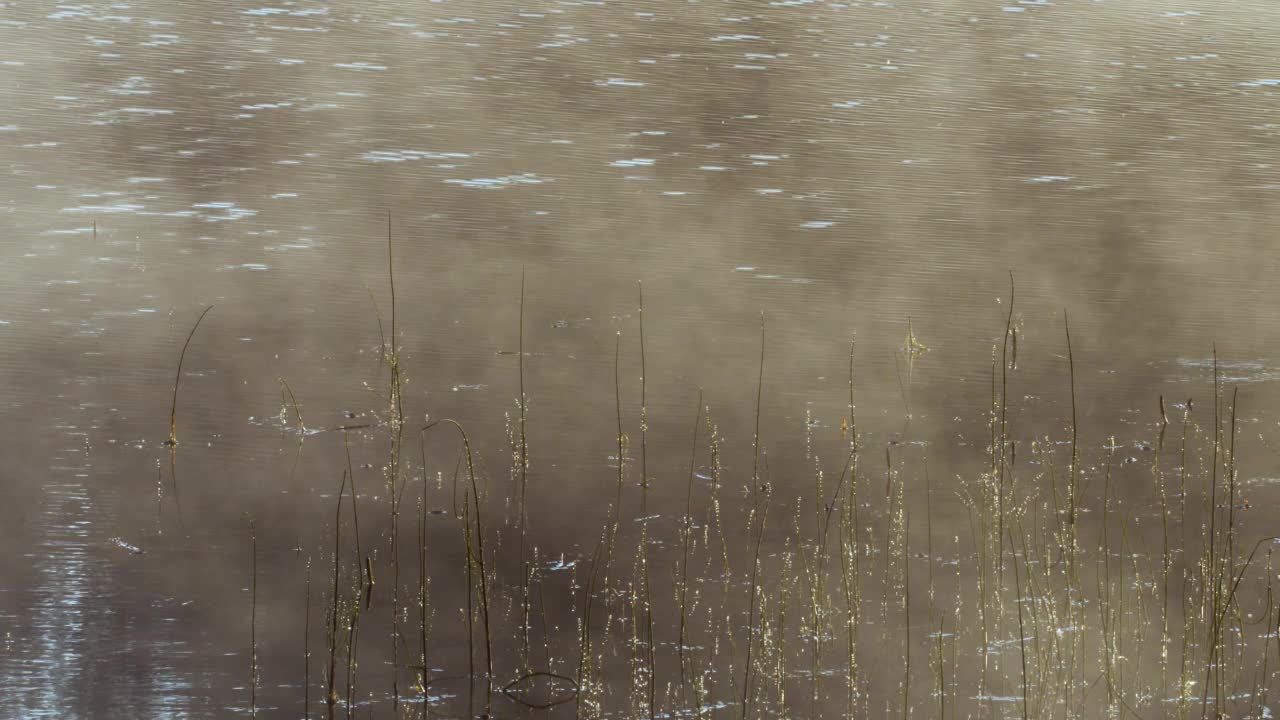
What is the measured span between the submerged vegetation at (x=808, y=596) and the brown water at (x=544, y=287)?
0.02 meters

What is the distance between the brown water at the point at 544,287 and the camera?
10.1 ft

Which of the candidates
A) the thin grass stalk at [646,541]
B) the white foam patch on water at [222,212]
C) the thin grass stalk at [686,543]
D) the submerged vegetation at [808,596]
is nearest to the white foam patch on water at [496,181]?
the white foam patch on water at [222,212]

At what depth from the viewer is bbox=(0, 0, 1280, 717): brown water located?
10.1 ft

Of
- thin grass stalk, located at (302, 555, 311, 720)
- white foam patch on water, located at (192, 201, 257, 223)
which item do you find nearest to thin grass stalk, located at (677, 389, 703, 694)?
thin grass stalk, located at (302, 555, 311, 720)

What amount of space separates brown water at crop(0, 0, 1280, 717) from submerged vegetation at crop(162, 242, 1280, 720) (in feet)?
0.08

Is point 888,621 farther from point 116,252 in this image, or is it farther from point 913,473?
point 116,252

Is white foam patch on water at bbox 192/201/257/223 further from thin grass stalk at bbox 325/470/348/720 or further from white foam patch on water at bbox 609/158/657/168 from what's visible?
thin grass stalk at bbox 325/470/348/720

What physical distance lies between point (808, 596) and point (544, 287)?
2.13 meters

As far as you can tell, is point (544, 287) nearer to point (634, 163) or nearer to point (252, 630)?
point (634, 163)

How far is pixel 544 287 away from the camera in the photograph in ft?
16.3

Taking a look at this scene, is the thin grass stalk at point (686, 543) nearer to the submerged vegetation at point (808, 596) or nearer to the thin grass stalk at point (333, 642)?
the submerged vegetation at point (808, 596)

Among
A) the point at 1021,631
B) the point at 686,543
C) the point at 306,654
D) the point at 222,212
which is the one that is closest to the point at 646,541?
the point at 686,543

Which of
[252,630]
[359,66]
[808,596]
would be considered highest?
[359,66]

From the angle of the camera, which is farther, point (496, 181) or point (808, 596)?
point (496, 181)
